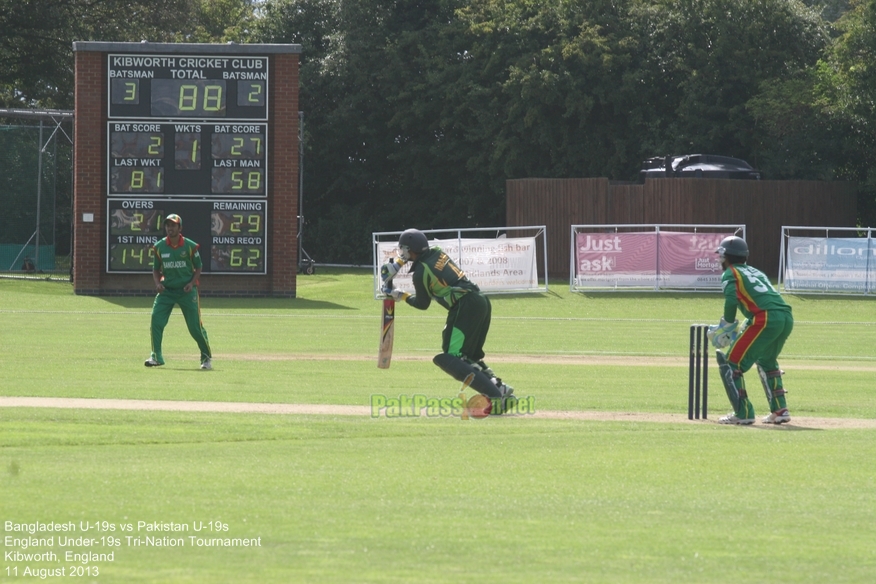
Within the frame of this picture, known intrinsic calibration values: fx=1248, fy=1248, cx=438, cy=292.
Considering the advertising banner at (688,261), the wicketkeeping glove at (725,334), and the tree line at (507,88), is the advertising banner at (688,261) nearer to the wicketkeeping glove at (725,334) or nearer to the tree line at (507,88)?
the tree line at (507,88)

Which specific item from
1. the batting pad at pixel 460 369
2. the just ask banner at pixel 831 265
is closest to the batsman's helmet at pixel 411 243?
the batting pad at pixel 460 369

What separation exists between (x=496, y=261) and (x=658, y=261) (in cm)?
426

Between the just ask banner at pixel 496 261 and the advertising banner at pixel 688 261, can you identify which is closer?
the just ask banner at pixel 496 261

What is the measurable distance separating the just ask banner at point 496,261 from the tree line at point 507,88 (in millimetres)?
13601

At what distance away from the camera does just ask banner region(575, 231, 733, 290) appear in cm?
3247

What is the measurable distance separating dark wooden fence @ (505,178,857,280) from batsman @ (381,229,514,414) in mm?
26457

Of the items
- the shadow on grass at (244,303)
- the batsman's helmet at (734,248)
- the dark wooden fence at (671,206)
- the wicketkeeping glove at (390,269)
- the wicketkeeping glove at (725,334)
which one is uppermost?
the dark wooden fence at (671,206)

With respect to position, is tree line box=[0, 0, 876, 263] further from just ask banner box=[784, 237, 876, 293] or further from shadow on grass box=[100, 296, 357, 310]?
shadow on grass box=[100, 296, 357, 310]

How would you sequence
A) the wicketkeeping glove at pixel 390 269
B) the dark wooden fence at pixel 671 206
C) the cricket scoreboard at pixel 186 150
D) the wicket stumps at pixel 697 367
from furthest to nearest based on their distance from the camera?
the dark wooden fence at pixel 671 206
the cricket scoreboard at pixel 186 150
the wicket stumps at pixel 697 367
the wicketkeeping glove at pixel 390 269

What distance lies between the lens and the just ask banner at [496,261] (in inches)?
1246

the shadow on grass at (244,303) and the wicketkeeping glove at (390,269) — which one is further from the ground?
the wicketkeeping glove at (390,269)

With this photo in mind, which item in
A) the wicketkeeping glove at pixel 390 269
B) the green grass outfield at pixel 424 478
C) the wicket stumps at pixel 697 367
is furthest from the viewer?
the wicket stumps at pixel 697 367

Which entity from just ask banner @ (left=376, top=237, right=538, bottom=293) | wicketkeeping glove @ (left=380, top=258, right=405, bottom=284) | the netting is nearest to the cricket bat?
wicketkeeping glove @ (left=380, top=258, right=405, bottom=284)

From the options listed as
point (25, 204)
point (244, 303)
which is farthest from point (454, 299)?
point (25, 204)
